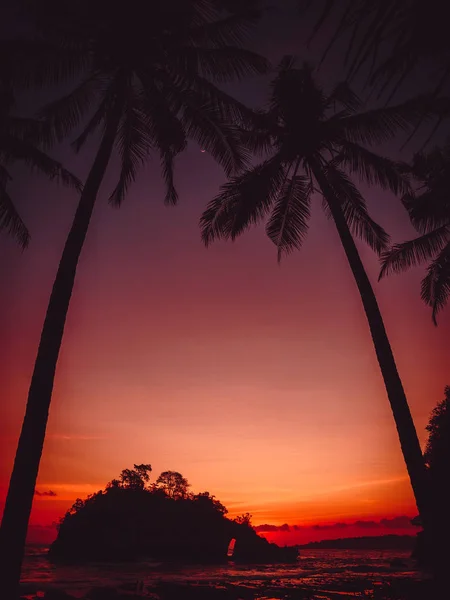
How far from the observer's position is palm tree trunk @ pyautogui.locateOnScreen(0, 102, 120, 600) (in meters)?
7.08

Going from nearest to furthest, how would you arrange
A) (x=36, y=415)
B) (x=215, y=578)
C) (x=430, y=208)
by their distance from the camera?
(x=36, y=415) < (x=430, y=208) < (x=215, y=578)

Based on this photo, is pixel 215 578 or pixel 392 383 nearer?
pixel 392 383

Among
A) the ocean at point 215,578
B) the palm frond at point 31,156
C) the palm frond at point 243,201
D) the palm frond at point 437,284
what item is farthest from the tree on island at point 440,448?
the palm frond at point 31,156

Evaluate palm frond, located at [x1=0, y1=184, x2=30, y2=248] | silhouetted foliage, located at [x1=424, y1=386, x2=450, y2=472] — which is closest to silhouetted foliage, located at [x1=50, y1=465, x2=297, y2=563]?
silhouetted foliage, located at [x1=424, y1=386, x2=450, y2=472]

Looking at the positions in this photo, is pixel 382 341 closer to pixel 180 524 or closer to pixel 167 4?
pixel 167 4

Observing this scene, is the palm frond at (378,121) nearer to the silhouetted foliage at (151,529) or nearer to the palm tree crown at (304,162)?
the palm tree crown at (304,162)

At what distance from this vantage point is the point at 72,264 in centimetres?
927

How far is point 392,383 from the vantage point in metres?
9.62

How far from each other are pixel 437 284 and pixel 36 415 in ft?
42.9

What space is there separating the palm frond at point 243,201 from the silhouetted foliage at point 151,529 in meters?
64.8

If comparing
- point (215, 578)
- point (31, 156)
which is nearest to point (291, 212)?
point (31, 156)

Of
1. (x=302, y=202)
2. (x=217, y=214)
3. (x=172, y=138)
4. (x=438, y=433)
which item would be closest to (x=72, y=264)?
(x=172, y=138)

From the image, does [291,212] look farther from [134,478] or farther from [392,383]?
[134,478]

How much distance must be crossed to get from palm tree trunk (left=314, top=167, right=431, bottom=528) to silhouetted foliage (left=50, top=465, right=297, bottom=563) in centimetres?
6689
